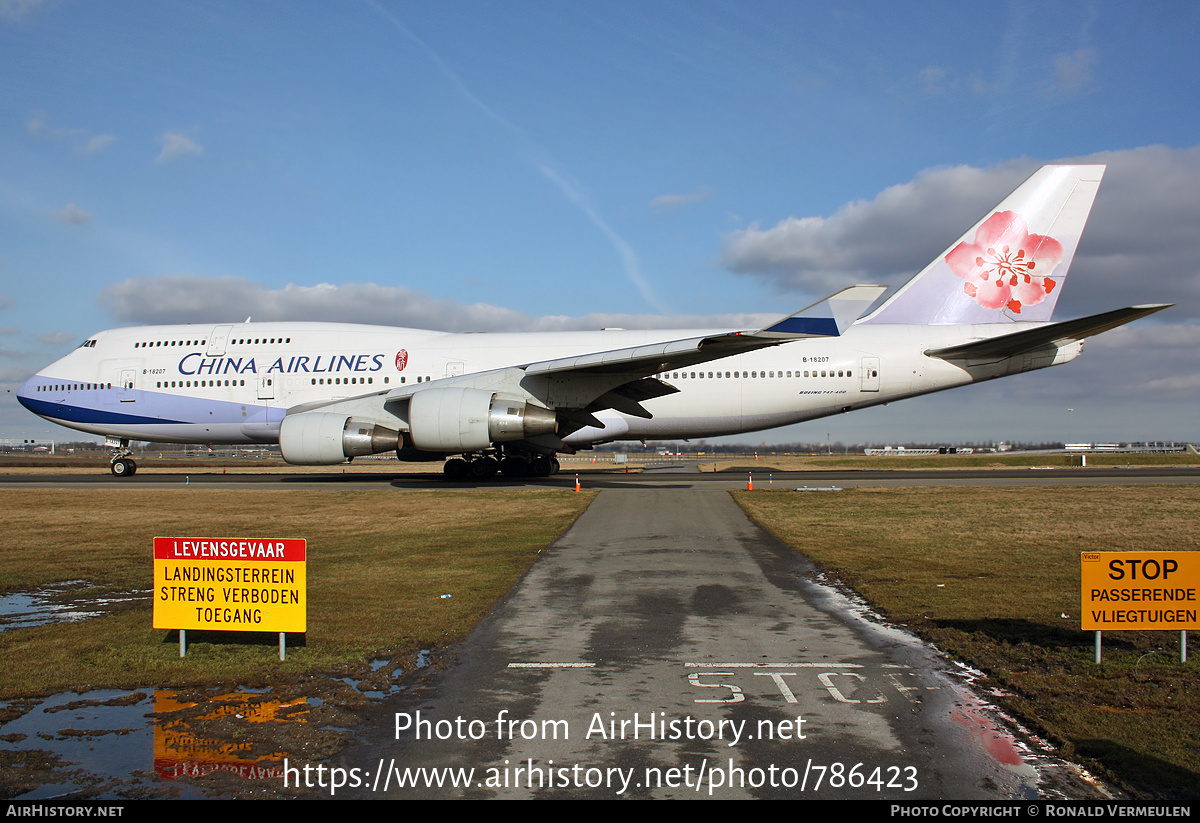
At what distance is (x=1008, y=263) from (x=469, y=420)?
18.9 metres

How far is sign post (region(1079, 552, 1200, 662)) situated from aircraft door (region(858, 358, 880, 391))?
19688 millimetres

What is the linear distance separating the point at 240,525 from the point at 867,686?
13.7 metres

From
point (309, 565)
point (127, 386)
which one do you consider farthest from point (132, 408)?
point (309, 565)

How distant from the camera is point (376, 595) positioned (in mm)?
9234

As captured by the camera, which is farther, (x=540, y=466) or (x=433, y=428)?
(x=540, y=466)

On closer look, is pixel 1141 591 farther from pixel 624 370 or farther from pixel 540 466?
pixel 540 466

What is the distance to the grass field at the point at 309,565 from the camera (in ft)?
21.2

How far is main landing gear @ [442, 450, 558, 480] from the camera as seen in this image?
2734 centimetres

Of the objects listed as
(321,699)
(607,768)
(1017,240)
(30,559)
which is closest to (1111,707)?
(607,768)

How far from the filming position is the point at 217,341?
28953 mm

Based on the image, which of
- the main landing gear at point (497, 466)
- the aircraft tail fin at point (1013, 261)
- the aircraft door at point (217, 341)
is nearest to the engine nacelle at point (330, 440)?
the main landing gear at point (497, 466)

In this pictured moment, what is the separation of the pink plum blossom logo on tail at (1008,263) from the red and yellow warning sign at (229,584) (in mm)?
25428

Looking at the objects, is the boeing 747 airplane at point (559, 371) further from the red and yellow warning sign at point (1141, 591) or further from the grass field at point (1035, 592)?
the red and yellow warning sign at point (1141, 591)
